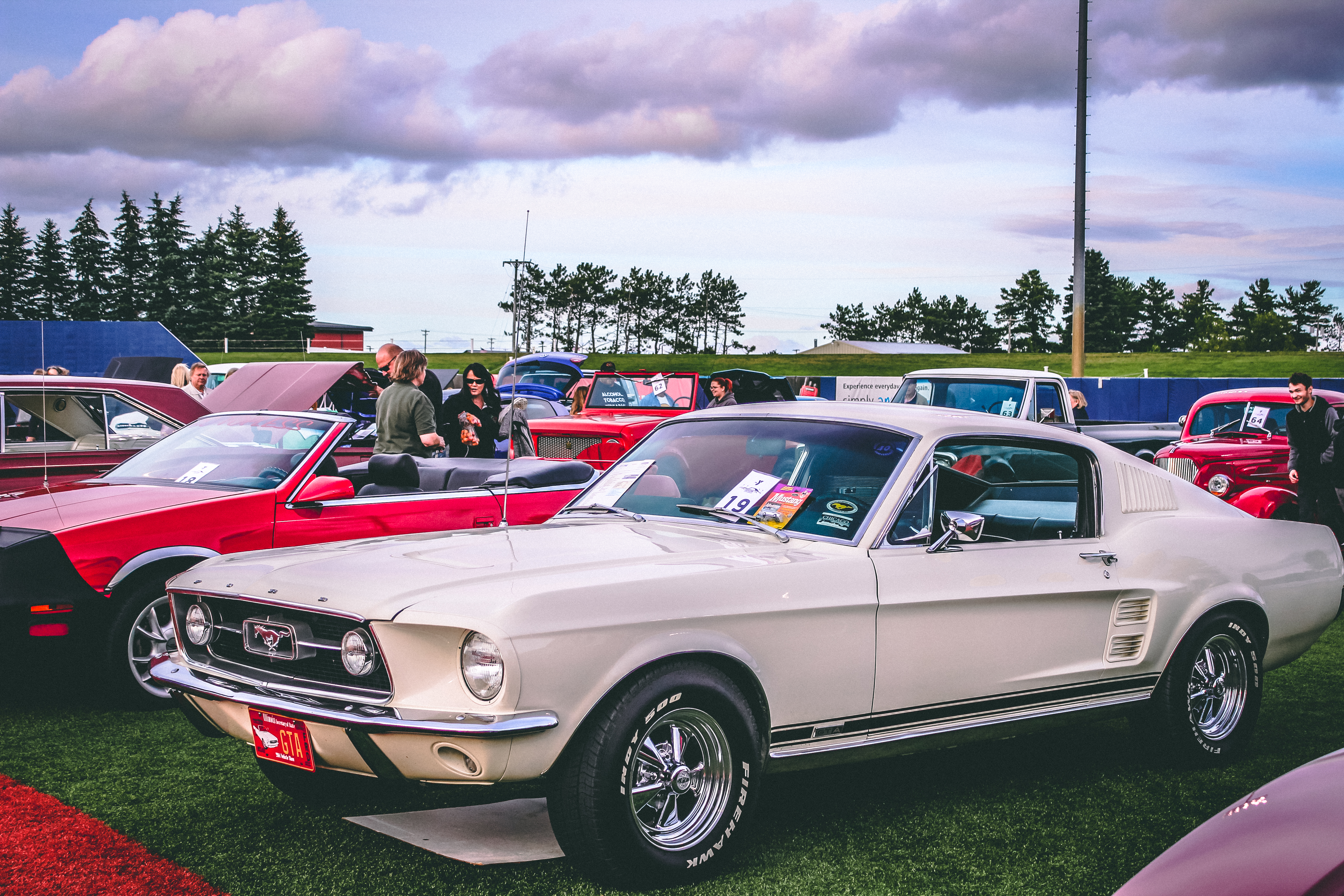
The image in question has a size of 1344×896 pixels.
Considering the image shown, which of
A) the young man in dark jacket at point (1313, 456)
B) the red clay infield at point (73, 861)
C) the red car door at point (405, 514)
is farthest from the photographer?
the young man in dark jacket at point (1313, 456)

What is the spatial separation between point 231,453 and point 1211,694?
5106mm

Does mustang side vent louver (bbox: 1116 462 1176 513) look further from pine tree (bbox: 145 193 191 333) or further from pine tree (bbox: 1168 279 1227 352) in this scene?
pine tree (bbox: 1168 279 1227 352)

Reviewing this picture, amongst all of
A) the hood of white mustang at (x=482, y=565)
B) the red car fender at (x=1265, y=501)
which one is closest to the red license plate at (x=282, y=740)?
the hood of white mustang at (x=482, y=565)

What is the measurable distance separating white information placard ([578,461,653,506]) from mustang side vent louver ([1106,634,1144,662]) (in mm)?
1932

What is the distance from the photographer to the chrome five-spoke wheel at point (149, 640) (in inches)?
214

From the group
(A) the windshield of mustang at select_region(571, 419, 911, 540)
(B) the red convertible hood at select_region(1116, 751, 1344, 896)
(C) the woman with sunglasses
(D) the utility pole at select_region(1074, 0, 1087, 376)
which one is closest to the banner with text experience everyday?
(D) the utility pole at select_region(1074, 0, 1087, 376)

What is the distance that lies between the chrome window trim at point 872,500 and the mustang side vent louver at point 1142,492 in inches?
44.7

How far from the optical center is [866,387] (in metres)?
33.6

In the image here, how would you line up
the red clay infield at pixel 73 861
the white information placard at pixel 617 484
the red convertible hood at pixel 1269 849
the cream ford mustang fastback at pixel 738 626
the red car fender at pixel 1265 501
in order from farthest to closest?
the red car fender at pixel 1265 501 → the white information placard at pixel 617 484 → the red clay infield at pixel 73 861 → the cream ford mustang fastback at pixel 738 626 → the red convertible hood at pixel 1269 849

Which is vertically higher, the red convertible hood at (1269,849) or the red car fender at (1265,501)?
the red convertible hood at (1269,849)

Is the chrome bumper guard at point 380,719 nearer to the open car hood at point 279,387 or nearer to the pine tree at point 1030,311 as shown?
the open car hood at point 279,387

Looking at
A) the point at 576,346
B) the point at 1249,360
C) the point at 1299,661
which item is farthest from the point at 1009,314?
the point at 1299,661

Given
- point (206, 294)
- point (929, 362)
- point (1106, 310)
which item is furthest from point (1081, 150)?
point (1106, 310)

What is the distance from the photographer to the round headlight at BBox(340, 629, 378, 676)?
10.7 ft
